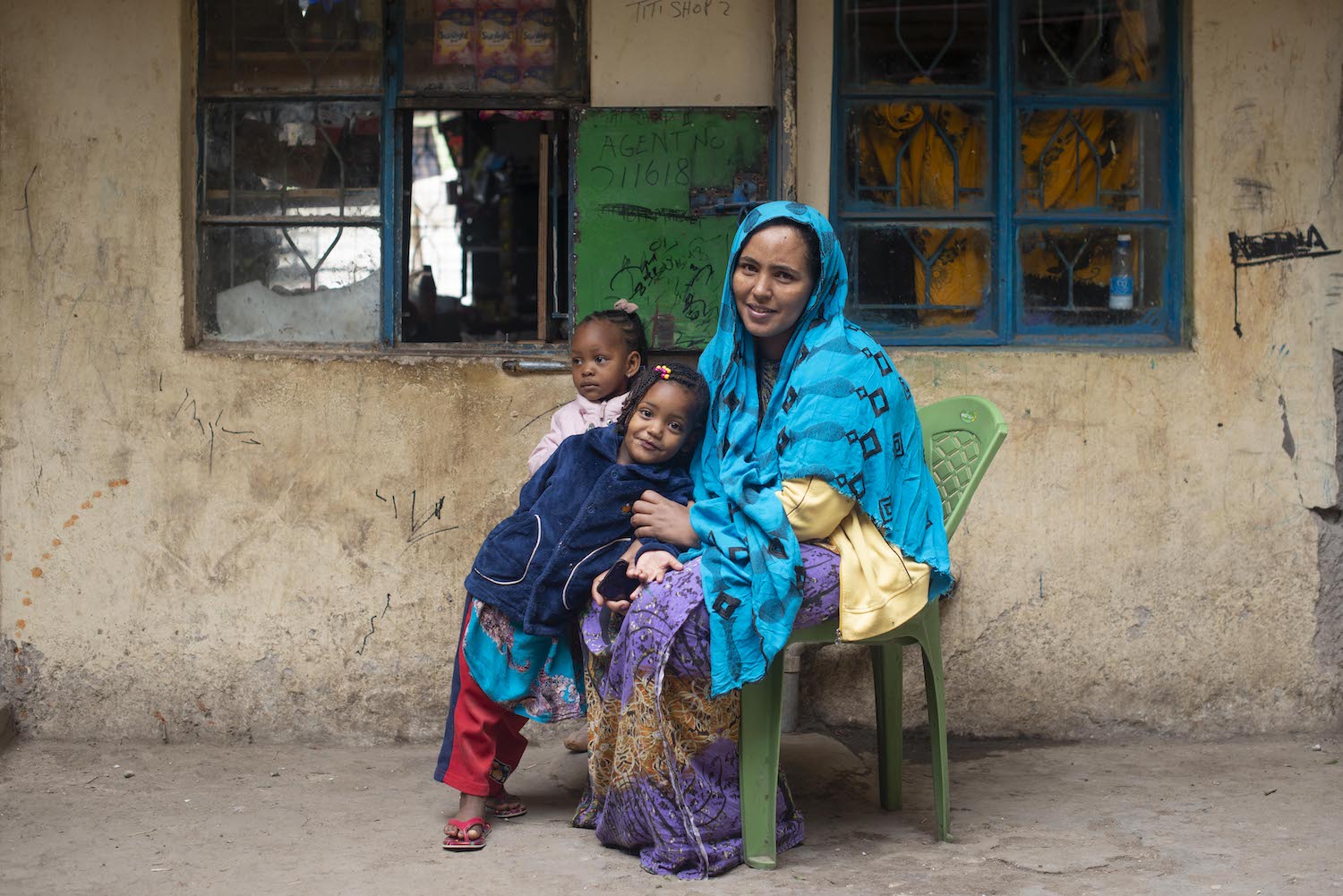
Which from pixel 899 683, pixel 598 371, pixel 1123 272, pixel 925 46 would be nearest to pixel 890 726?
pixel 899 683

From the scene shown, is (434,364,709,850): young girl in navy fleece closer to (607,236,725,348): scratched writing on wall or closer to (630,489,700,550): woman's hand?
(630,489,700,550): woman's hand

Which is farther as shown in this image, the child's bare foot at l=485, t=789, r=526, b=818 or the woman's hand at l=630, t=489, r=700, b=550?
the child's bare foot at l=485, t=789, r=526, b=818

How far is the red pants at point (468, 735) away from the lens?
10.7 ft

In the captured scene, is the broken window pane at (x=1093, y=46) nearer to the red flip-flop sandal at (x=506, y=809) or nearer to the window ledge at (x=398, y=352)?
the window ledge at (x=398, y=352)

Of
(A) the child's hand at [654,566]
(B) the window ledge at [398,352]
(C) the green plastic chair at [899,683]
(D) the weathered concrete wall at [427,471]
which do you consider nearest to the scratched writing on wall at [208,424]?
(D) the weathered concrete wall at [427,471]

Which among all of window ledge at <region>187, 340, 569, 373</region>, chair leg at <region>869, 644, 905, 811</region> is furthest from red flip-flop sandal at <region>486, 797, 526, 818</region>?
window ledge at <region>187, 340, 569, 373</region>

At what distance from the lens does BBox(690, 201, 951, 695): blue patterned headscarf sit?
9.61ft

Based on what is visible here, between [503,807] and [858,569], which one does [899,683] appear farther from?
[503,807]

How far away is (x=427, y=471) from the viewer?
4.16m

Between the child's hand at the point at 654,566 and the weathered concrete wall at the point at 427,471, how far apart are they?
3.84 ft

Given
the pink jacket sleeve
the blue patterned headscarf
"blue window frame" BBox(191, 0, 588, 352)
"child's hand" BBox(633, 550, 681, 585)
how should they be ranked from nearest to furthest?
the blue patterned headscarf → "child's hand" BBox(633, 550, 681, 585) → the pink jacket sleeve → "blue window frame" BBox(191, 0, 588, 352)

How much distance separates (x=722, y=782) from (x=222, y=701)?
1.88 meters

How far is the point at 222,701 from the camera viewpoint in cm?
420

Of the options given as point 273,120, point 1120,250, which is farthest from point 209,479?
point 1120,250
